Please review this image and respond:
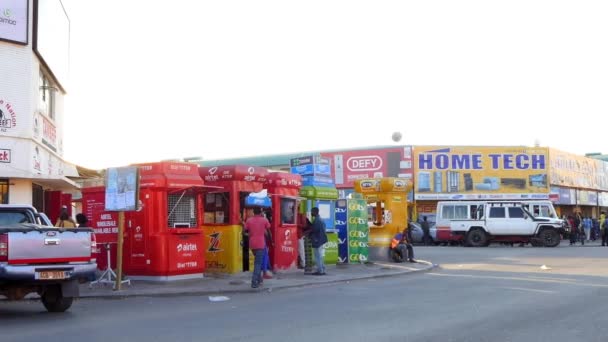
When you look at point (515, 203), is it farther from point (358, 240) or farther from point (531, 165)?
point (358, 240)

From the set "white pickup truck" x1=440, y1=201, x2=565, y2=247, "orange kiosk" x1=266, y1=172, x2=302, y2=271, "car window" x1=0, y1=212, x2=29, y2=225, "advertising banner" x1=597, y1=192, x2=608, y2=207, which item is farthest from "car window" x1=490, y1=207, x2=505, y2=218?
"car window" x1=0, y1=212, x2=29, y2=225

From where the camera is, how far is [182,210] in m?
17.6

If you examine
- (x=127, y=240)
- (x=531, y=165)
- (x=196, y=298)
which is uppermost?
(x=531, y=165)

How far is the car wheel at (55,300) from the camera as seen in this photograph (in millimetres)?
12016

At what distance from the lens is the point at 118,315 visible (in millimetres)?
11586

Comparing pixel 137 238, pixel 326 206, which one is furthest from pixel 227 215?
pixel 326 206

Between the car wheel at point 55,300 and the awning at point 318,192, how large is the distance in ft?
32.4

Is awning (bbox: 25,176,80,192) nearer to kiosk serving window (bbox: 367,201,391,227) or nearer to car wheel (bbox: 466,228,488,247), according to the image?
kiosk serving window (bbox: 367,201,391,227)

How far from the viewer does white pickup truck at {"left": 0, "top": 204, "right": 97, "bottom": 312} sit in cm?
1108

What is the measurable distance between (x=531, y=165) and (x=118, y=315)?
135ft

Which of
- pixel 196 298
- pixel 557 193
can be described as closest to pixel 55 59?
pixel 196 298

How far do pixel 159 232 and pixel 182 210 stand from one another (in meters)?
1.36

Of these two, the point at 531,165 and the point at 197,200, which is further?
the point at 531,165

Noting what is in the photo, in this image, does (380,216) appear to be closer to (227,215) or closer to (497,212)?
(227,215)
